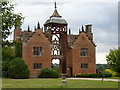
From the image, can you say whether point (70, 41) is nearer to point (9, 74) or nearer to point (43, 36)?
point (43, 36)

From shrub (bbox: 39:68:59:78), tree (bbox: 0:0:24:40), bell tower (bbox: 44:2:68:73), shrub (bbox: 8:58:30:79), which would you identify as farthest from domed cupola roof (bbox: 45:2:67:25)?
tree (bbox: 0:0:24:40)

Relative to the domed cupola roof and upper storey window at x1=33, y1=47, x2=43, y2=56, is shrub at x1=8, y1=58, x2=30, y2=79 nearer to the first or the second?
upper storey window at x1=33, y1=47, x2=43, y2=56

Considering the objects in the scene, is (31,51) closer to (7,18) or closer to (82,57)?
(82,57)

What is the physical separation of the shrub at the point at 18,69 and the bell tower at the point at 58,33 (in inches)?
371

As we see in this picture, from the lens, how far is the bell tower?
57.7 m

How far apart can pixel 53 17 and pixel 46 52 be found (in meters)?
8.67

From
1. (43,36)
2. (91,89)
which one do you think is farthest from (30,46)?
(91,89)

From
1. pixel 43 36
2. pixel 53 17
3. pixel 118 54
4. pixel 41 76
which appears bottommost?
pixel 41 76

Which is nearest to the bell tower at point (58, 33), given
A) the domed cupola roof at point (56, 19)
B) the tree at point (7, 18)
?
the domed cupola roof at point (56, 19)

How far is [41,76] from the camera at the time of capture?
5231 cm

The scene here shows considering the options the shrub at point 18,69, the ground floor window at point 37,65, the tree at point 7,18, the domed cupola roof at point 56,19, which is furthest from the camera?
the domed cupola roof at point 56,19

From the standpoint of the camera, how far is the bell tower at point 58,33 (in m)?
57.7

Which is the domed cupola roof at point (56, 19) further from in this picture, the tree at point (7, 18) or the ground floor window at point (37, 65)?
the tree at point (7, 18)

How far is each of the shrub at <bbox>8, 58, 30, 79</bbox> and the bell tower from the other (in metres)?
9.41
